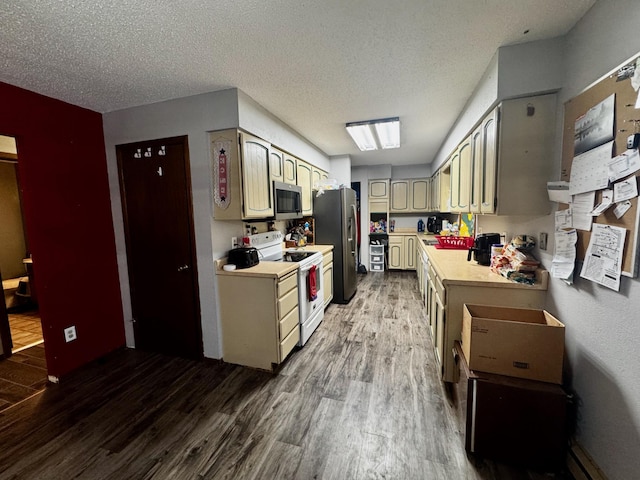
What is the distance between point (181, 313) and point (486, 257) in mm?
2899

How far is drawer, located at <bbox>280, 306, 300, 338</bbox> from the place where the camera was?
7.54 ft

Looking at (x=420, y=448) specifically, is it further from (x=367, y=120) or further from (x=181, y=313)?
(x=367, y=120)

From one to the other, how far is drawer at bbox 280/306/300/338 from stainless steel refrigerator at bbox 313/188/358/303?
1.40 m

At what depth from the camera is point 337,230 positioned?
12.5 feet

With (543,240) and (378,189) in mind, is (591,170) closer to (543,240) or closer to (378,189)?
(543,240)

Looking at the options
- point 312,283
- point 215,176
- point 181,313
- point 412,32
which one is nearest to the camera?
point 412,32

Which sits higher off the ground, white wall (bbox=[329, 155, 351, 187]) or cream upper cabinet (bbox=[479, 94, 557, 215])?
white wall (bbox=[329, 155, 351, 187])

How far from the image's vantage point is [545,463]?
1.36m

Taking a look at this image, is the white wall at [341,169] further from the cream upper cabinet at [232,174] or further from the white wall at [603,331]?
the white wall at [603,331]

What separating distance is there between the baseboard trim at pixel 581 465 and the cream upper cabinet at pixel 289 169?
10.0 feet

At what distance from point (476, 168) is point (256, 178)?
194 centimetres

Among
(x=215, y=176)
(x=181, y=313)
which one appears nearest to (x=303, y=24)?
(x=215, y=176)

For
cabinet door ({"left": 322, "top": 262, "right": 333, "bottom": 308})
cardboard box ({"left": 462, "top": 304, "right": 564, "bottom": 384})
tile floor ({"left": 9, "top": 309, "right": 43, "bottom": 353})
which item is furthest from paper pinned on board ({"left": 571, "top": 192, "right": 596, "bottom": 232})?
tile floor ({"left": 9, "top": 309, "right": 43, "bottom": 353})

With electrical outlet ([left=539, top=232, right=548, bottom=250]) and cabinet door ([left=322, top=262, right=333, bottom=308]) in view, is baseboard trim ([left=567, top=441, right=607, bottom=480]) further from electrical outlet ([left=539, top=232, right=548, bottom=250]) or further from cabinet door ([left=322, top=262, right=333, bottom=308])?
cabinet door ([left=322, top=262, right=333, bottom=308])
